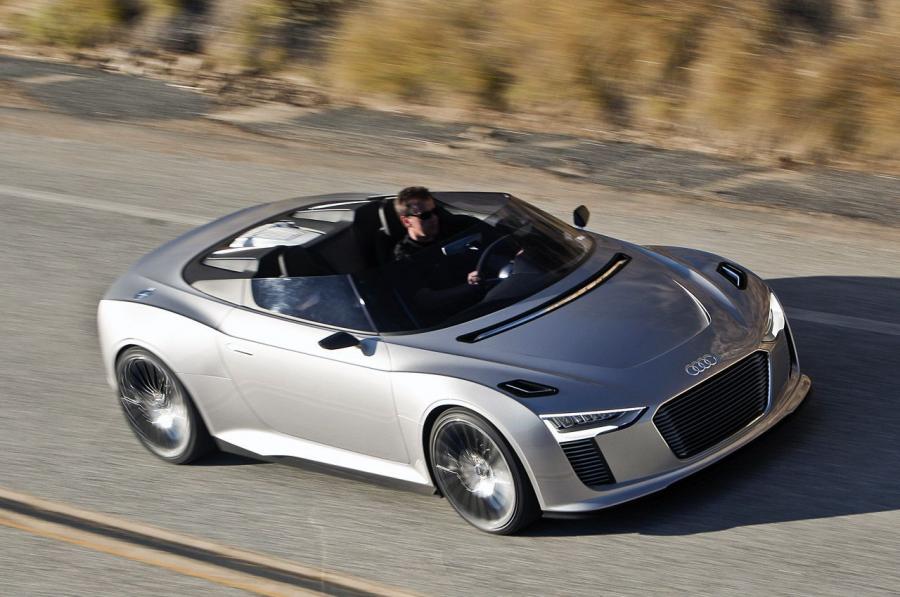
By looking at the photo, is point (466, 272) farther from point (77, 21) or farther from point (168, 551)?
point (77, 21)

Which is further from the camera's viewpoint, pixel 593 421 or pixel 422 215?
pixel 422 215

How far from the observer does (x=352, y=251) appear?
259 inches

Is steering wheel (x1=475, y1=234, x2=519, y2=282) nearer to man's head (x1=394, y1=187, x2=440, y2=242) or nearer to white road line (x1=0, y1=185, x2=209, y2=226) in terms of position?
man's head (x1=394, y1=187, x2=440, y2=242)

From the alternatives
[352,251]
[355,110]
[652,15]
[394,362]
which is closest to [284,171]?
[355,110]

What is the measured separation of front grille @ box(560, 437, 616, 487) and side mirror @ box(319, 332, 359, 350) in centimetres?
119

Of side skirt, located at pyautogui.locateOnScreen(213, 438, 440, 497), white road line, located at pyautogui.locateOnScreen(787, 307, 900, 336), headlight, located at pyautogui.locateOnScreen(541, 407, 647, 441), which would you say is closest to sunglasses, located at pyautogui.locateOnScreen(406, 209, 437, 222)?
side skirt, located at pyautogui.locateOnScreen(213, 438, 440, 497)

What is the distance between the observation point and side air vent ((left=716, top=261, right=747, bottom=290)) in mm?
6544

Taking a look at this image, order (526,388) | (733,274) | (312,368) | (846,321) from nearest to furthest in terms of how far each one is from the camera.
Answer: (526,388)
(312,368)
(733,274)
(846,321)

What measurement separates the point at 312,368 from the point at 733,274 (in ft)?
7.57

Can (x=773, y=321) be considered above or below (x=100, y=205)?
above

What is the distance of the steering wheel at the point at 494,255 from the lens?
628 centimetres

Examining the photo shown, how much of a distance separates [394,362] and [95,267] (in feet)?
15.3

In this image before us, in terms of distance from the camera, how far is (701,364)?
557cm

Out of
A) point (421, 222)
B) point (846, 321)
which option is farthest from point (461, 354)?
point (846, 321)
